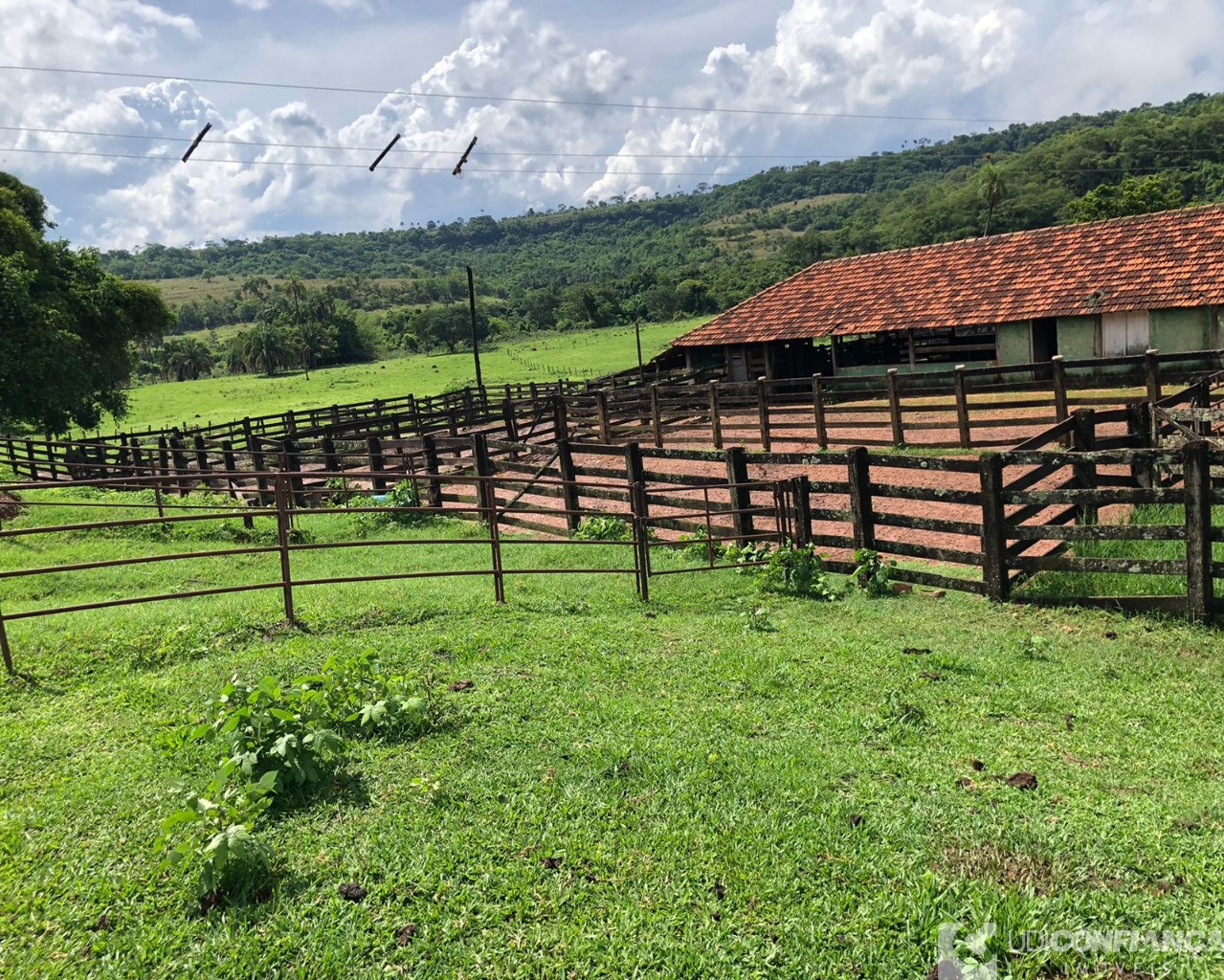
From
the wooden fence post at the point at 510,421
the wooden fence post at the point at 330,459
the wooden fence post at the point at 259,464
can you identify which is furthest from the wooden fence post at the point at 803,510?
the wooden fence post at the point at 510,421

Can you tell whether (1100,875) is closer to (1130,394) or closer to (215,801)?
(215,801)

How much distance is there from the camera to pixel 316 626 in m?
7.07

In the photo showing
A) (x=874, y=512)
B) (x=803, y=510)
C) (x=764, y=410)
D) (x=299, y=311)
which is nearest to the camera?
(x=874, y=512)

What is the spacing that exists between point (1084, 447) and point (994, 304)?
53.2ft

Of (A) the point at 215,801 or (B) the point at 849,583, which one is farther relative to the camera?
(B) the point at 849,583

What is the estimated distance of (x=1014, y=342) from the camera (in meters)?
24.1

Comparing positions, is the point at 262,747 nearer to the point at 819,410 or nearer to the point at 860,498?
the point at 860,498

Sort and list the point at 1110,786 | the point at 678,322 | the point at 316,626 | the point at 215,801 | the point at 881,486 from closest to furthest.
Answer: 1. the point at 215,801
2. the point at 1110,786
3. the point at 316,626
4. the point at 881,486
5. the point at 678,322

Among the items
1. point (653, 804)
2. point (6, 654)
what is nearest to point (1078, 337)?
point (653, 804)

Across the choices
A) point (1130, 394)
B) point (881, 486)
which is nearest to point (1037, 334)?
point (1130, 394)

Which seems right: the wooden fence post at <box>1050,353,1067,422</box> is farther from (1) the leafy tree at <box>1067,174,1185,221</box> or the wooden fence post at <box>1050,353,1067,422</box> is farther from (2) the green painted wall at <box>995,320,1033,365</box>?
(1) the leafy tree at <box>1067,174,1185,221</box>

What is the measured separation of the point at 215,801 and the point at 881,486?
20.9ft

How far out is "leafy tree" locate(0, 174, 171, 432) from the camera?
25688 mm
